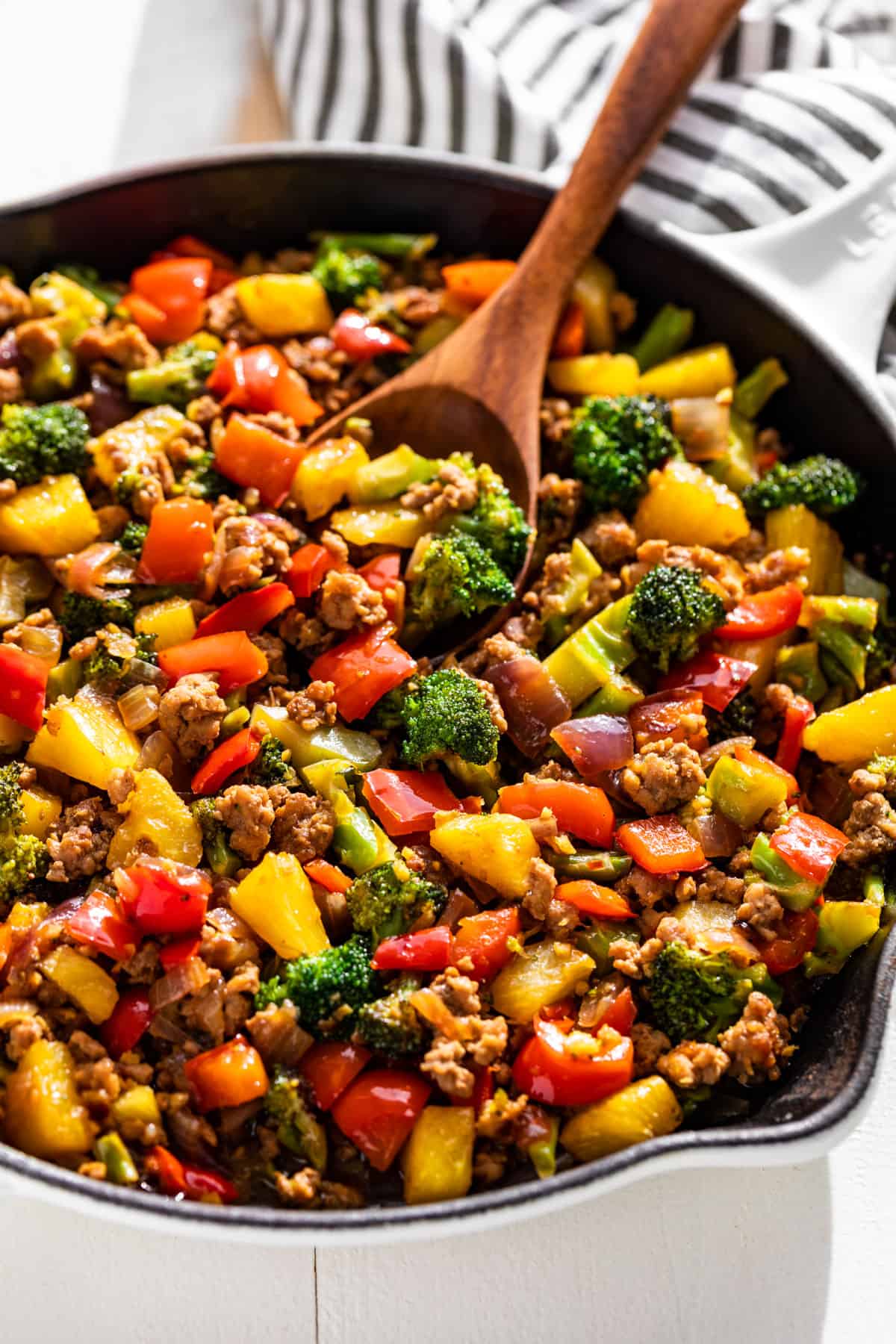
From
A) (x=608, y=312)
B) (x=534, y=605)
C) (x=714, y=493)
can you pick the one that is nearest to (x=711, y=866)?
(x=534, y=605)

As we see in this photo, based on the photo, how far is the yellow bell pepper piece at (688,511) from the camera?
14.0 feet

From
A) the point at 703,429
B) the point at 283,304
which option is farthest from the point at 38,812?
the point at 703,429

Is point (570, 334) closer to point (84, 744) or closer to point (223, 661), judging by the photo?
point (223, 661)

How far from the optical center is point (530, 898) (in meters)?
3.60

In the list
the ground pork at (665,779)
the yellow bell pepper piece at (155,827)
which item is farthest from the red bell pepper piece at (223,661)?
the ground pork at (665,779)

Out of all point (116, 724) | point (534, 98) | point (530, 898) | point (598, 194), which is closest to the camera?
point (530, 898)

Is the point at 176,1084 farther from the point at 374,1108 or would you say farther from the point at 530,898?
the point at 530,898

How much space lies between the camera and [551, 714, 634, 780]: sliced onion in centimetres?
382

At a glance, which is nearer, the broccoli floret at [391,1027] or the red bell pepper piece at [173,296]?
the broccoli floret at [391,1027]

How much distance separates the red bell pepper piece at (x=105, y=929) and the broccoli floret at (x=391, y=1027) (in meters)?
0.64

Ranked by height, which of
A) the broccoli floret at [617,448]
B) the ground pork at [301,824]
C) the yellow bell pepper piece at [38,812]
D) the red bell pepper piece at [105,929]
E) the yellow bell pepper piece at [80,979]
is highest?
the broccoli floret at [617,448]

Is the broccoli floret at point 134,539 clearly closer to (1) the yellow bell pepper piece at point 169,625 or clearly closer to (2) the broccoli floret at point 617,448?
(1) the yellow bell pepper piece at point 169,625

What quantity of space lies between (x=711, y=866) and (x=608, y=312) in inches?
81.7

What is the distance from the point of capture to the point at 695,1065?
343 centimetres
